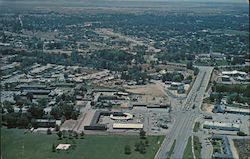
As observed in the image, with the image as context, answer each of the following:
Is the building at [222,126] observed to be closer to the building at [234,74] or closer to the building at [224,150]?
the building at [224,150]

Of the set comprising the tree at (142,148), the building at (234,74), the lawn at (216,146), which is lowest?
the building at (234,74)

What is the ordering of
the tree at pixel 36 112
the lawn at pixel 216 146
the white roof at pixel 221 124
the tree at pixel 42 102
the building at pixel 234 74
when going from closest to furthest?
the lawn at pixel 216 146 < the white roof at pixel 221 124 < the tree at pixel 36 112 < the tree at pixel 42 102 < the building at pixel 234 74

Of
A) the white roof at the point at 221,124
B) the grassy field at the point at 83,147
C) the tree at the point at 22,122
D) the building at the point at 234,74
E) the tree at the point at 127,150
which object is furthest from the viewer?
the building at the point at 234,74

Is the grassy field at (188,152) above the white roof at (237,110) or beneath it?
above

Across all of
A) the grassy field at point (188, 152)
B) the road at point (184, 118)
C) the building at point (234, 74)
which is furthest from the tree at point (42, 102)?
the building at point (234, 74)

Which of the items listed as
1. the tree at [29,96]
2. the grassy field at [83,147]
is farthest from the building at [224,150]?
the tree at [29,96]

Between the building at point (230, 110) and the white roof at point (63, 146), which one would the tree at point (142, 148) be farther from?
the building at point (230, 110)

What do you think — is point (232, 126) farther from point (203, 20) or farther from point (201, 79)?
point (203, 20)

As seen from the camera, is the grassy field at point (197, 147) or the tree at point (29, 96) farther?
the tree at point (29, 96)
